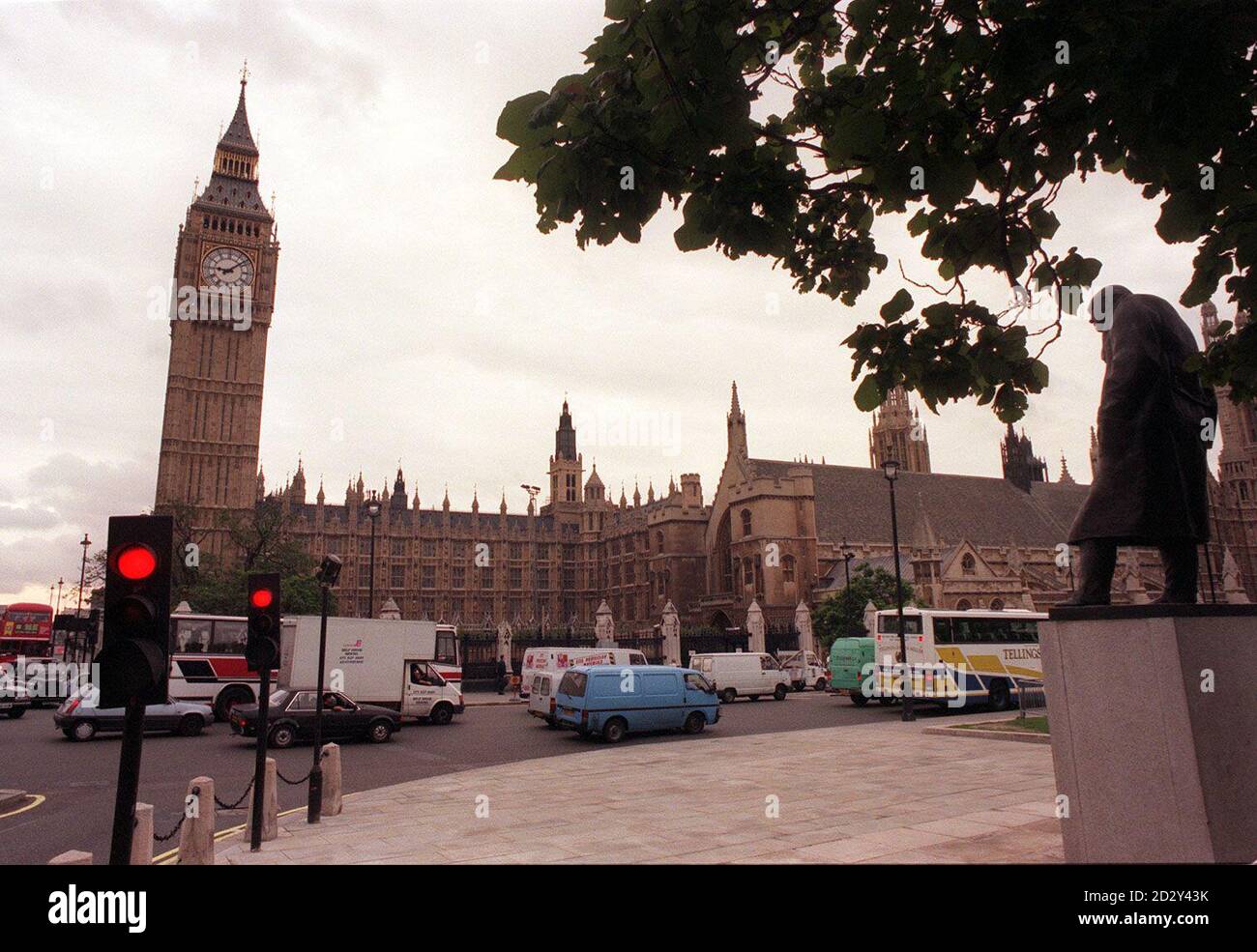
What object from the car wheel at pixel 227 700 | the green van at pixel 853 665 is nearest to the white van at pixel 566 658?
the green van at pixel 853 665

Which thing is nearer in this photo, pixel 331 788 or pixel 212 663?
pixel 331 788

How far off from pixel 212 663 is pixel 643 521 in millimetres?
57459

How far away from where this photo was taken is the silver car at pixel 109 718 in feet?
62.6

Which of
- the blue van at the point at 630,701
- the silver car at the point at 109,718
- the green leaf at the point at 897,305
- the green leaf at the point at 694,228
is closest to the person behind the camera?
the green leaf at the point at 694,228

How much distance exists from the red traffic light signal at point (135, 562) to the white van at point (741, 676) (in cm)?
2929

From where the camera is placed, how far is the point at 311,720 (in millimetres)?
19484

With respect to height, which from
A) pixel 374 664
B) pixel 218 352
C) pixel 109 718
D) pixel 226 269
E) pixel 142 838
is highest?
pixel 226 269

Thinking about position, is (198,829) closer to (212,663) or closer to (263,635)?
(263,635)

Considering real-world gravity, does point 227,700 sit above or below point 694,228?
below

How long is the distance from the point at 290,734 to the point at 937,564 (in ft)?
162

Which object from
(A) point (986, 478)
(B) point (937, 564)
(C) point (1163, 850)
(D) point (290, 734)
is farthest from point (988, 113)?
(A) point (986, 478)

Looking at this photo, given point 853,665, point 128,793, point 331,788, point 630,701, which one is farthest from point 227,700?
point 128,793

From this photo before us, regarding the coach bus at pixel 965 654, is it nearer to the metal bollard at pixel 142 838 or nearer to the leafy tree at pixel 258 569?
the metal bollard at pixel 142 838

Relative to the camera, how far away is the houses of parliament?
6009cm
